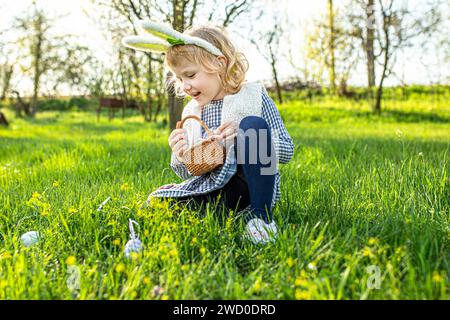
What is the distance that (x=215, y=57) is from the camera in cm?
246

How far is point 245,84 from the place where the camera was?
258 centimetres

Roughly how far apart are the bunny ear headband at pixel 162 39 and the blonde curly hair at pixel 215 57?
4cm

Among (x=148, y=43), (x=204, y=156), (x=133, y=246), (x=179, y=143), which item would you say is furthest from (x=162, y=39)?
(x=133, y=246)

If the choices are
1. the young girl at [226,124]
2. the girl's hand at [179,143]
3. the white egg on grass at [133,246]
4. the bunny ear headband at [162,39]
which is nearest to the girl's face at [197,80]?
the young girl at [226,124]

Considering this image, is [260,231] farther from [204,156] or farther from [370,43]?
[370,43]

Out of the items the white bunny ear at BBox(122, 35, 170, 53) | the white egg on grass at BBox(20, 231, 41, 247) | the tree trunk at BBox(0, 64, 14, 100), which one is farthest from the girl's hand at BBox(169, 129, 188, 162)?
the tree trunk at BBox(0, 64, 14, 100)

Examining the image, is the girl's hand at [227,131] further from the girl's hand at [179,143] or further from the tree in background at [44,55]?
the tree in background at [44,55]

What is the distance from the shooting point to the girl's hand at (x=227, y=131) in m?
2.30

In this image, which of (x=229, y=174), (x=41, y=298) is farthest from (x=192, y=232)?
(x=41, y=298)

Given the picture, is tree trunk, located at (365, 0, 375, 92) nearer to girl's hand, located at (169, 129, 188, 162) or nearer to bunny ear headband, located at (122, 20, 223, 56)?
bunny ear headband, located at (122, 20, 223, 56)

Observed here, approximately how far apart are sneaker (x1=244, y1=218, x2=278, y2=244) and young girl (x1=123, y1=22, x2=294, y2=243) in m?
0.06

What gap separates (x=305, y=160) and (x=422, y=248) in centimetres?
250

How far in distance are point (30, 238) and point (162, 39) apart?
1150 mm
